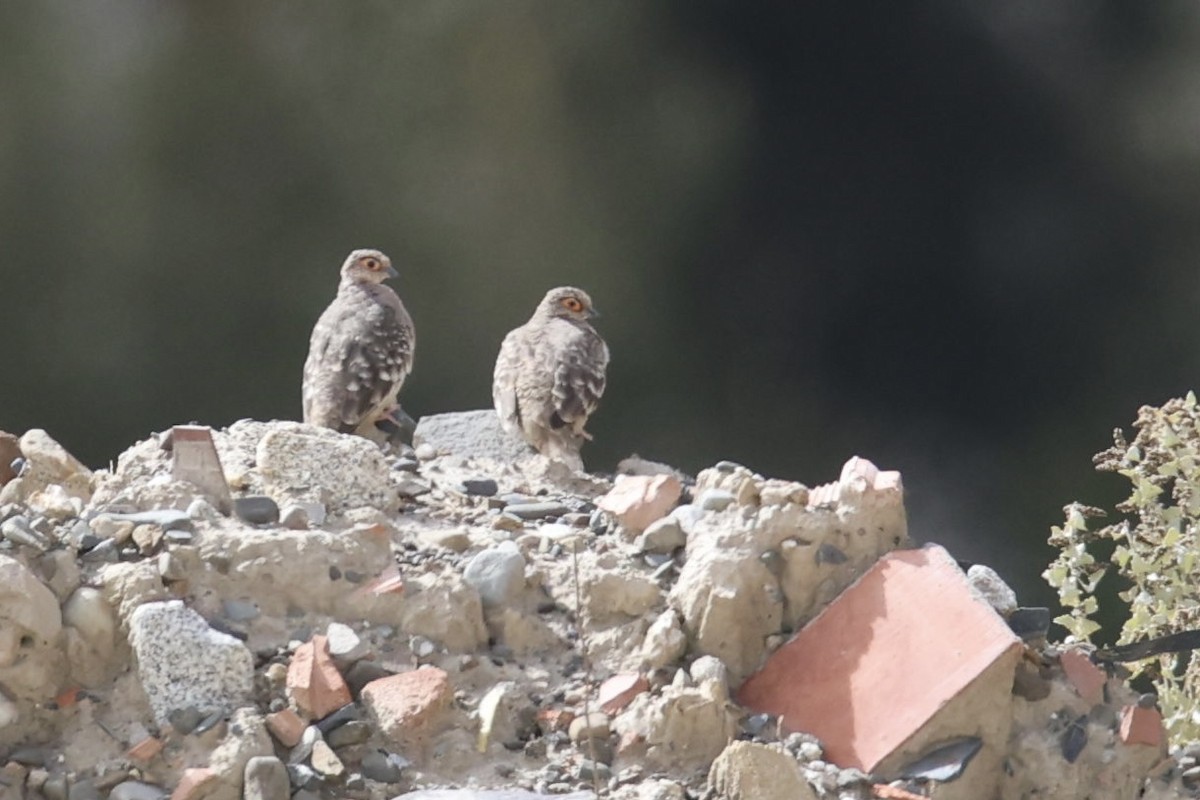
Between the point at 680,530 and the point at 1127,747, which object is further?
the point at 680,530

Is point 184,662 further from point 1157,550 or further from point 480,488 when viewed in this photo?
point 1157,550

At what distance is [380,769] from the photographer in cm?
331

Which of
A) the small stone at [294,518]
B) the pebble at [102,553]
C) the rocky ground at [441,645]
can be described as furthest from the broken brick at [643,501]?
the pebble at [102,553]

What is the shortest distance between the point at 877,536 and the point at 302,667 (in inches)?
45.6

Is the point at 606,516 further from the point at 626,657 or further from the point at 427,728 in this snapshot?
the point at 427,728

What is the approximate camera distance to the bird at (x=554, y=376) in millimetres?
6410

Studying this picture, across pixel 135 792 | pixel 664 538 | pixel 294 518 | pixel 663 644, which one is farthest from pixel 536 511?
pixel 135 792

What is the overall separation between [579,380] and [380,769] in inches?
136

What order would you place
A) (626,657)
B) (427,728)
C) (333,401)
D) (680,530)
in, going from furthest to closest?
1. (333,401)
2. (680,530)
3. (626,657)
4. (427,728)

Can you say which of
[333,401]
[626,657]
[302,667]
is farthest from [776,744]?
[333,401]

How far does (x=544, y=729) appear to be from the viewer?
3473 millimetres

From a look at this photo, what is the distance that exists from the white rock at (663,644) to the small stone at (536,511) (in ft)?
2.10

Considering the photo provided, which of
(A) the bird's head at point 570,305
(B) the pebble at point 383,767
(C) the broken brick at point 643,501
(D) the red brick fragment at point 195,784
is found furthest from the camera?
(A) the bird's head at point 570,305

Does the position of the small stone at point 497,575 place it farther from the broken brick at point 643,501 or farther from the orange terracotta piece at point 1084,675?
the orange terracotta piece at point 1084,675
